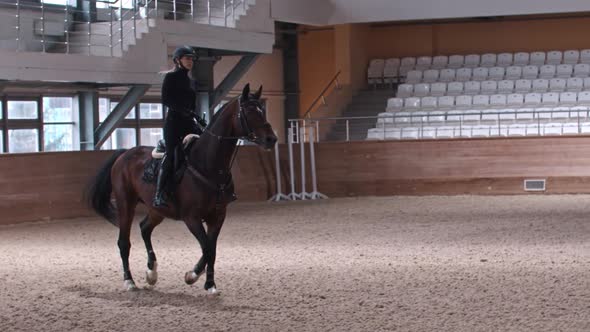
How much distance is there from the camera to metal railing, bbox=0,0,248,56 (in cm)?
1664

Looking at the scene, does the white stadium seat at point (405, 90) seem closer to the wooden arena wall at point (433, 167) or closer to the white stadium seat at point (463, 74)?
the white stadium seat at point (463, 74)

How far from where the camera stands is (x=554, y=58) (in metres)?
24.3

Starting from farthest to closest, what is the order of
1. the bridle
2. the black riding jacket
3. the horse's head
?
the black riding jacket, the bridle, the horse's head

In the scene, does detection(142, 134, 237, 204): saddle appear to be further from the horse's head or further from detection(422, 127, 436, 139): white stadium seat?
detection(422, 127, 436, 139): white stadium seat

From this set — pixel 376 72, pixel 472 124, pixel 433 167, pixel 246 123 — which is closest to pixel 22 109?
pixel 433 167

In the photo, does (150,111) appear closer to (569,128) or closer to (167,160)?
(569,128)

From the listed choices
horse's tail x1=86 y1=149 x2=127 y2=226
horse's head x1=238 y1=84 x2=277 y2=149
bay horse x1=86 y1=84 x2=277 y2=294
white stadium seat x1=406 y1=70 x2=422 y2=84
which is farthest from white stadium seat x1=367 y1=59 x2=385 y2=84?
horse's head x1=238 y1=84 x2=277 y2=149

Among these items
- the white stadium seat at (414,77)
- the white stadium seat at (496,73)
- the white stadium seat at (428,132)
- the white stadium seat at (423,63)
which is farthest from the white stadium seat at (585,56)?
the white stadium seat at (428,132)

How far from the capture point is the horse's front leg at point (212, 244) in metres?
8.05

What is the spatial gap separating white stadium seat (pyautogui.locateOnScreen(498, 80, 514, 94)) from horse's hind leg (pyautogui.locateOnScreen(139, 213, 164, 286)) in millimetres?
15415

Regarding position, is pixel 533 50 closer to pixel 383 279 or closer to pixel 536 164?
pixel 536 164

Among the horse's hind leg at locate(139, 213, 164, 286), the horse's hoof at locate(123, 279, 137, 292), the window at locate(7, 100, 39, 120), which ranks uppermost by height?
the window at locate(7, 100, 39, 120)

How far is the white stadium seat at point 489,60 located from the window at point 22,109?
1191cm

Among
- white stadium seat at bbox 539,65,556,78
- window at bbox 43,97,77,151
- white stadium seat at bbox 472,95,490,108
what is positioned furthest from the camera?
white stadium seat at bbox 539,65,556,78
